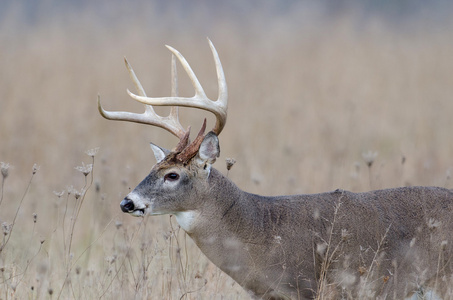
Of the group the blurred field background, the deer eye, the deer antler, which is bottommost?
the deer eye

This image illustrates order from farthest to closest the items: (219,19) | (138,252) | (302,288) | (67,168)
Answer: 1. (219,19)
2. (67,168)
3. (138,252)
4. (302,288)

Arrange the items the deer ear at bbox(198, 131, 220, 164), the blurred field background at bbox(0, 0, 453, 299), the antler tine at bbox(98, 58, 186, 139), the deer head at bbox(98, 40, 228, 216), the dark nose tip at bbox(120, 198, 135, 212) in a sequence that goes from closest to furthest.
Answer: the dark nose tip at bbox(120, 198, 135, 212)
the deer head at bbox(98, 40, 228, 216)
the deer ear at bbox(198, 131, 220, 164)
the antler tine at bbox(98, 58, 186, 139)
the blurred field background at bbox(0, 0, 453, 299)

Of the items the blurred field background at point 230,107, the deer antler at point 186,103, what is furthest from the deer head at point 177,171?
the blurred field background at point 230,107

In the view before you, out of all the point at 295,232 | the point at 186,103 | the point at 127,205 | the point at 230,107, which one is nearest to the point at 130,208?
the point at 127,205

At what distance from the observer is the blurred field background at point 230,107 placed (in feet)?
26.5

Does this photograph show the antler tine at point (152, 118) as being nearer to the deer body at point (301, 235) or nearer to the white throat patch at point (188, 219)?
the deer body at point (301, 235)

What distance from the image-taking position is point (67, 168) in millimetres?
9148

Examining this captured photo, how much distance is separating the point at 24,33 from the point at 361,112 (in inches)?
228

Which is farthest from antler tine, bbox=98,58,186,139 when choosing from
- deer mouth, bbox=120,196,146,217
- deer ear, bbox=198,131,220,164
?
deer mouth, bbox=120,196,146,217

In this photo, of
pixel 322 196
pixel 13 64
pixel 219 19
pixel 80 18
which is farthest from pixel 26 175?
pixel 219 19

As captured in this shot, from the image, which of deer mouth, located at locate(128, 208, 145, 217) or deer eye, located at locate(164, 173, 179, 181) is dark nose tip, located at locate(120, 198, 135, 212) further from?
deer eye, located at locate(164, 173, 179, 181)

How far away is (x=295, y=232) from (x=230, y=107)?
6417mm

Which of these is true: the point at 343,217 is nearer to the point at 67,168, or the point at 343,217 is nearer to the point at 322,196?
the point at 322,196

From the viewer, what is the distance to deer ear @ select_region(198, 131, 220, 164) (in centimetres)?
497
